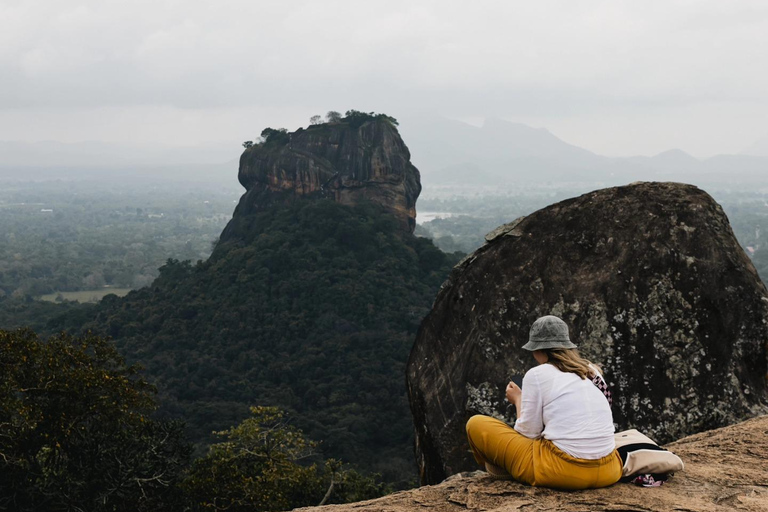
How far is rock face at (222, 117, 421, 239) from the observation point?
179 feet

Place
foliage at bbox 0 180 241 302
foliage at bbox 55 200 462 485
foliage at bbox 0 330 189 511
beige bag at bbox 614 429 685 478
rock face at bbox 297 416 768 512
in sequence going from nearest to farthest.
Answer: rock face at bbox 297 416 768 512 < beige bag at bbox 614 429 685 478 < foliage at bbox 0 330 189 511 < foliage at bbox 55 200 462 485 < foliage at bbox 0 180 241 302

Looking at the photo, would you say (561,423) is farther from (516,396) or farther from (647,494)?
(647,494)

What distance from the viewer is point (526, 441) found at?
14.0ft

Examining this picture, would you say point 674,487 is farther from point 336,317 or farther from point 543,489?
point 336,317

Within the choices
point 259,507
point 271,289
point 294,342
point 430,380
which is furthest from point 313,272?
point 430,380

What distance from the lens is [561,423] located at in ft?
13.3

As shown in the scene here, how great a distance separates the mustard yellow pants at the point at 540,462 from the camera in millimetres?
4113

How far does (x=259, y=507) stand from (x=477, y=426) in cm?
795

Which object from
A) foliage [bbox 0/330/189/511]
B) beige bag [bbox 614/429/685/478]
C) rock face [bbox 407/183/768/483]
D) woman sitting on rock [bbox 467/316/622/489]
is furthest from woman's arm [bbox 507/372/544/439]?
foliage [bbox 0/330/189/511]

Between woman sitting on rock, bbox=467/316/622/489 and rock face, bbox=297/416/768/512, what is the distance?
123 millimetres

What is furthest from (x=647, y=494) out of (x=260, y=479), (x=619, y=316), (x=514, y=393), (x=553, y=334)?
(x=260, y=479)

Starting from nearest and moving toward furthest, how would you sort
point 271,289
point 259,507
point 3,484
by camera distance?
point 3,484, point 259,507, point 271,289

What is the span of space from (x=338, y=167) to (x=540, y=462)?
171ft

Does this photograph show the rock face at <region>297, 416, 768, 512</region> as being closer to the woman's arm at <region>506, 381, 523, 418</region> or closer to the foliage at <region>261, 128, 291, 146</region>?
the woman's arm at <region>506, 381, 523, 418</region>
